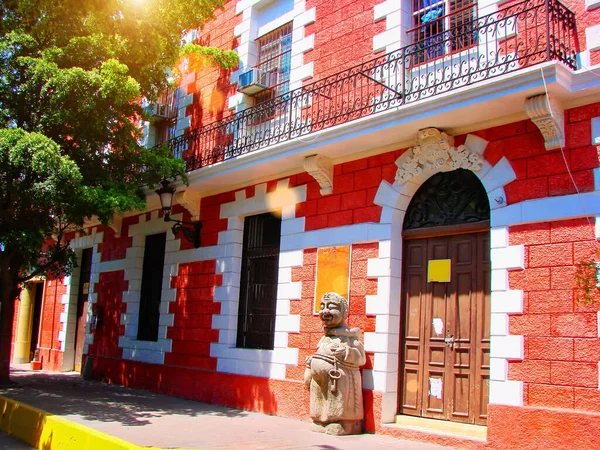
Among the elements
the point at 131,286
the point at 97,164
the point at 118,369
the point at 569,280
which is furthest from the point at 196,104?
the point at 569,280

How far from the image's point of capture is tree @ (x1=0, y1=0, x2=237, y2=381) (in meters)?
9.63

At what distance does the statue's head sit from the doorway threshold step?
5.22 feet

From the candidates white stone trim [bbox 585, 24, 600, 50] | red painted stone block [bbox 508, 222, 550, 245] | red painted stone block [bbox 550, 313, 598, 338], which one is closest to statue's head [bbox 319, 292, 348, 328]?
red painted stone block [bbox 508, 222, 550, 245]

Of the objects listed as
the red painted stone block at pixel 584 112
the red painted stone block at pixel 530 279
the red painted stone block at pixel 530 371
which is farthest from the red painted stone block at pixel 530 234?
the red painted stone block at pixel 530 371

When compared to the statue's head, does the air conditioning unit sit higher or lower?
higher

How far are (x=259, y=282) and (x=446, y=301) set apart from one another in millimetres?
4044

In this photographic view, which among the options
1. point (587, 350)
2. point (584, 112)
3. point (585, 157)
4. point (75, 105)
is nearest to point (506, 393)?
point (587, 350)

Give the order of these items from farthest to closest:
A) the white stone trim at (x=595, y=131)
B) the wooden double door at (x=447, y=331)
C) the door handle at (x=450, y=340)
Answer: the door handle at (x=450, y=340) → the wooden double door at (x=447, y=331) → the white stone trim at (x=595, y=131)

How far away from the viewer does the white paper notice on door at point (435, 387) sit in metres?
8.45

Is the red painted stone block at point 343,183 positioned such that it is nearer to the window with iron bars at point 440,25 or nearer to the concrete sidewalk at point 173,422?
the window with iron bars at point 440,25

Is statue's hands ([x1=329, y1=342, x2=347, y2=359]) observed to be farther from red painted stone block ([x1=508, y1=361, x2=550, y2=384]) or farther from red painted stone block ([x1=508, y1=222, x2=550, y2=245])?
red painted stone block ([x1=508, y1=222, x2=550, y2=245])

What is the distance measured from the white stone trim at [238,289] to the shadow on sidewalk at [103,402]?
867 millimetres

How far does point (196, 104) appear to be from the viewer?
1389cm

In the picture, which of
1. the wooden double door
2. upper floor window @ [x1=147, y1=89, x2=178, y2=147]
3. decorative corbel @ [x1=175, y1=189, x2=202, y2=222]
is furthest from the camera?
upper floor window @ [x1=147, y1=89, x2=178, y2=147]
